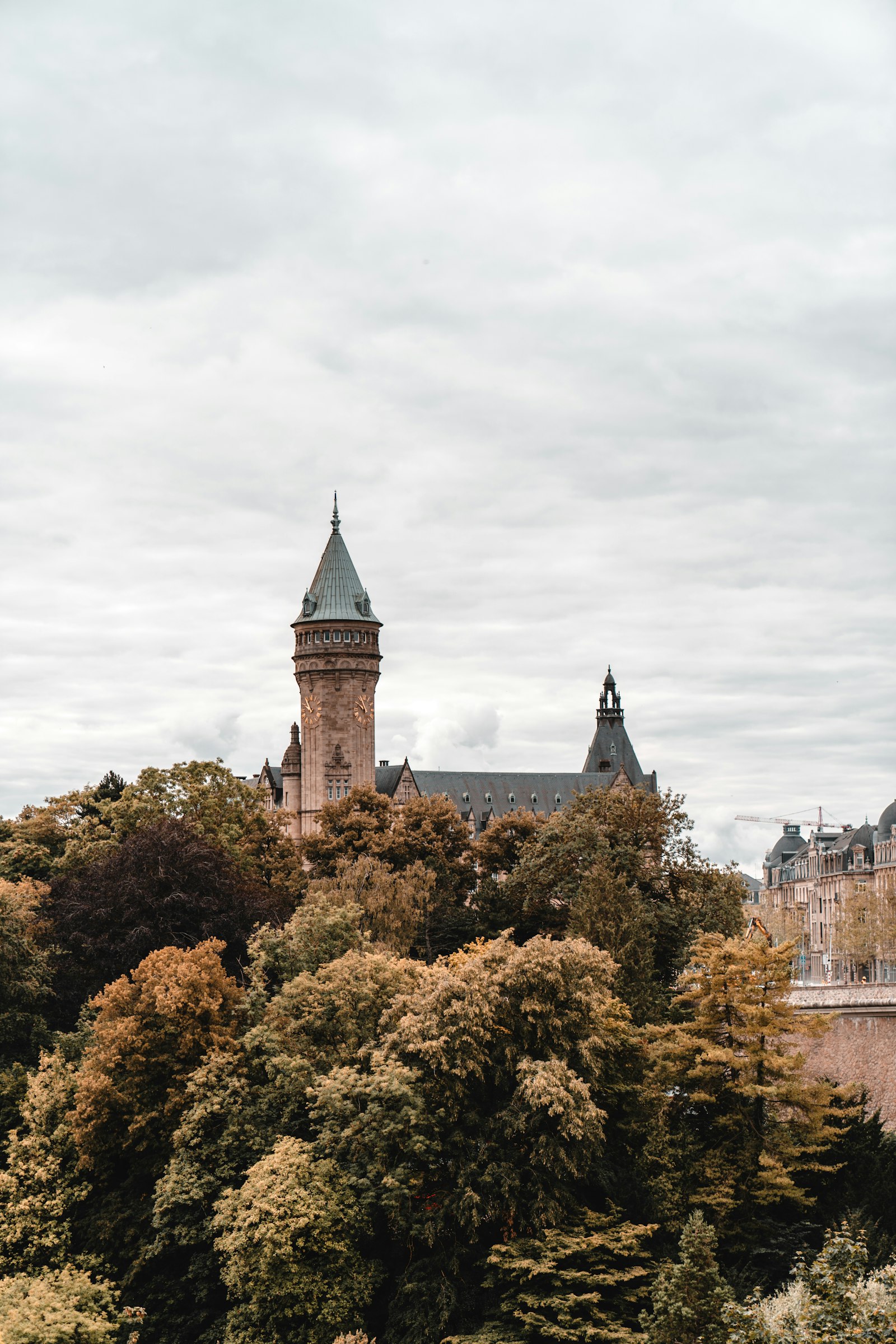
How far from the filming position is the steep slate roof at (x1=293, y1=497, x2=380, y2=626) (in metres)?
110

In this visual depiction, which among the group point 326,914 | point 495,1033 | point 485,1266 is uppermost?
point 326,914

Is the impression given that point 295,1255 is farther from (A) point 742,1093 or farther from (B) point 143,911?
(B) point 143,911

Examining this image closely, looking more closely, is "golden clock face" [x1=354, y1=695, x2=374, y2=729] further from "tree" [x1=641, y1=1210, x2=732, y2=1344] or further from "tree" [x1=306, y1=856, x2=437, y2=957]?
"tree" [x1=641, y1=1210, x2=732, y2=1344]

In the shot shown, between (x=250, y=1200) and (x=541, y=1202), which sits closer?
(x=541, y=1202)

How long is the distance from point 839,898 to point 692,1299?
94.9 metres

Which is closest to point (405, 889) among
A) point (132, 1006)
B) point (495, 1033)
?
point (132, 1006)

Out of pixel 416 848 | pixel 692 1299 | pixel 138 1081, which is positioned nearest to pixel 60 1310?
pixel 138 1081

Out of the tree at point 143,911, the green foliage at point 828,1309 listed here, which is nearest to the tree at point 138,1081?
the tree at point 143,911

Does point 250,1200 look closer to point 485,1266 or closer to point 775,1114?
point 485,1266

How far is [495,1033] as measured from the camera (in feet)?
112

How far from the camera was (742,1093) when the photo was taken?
115ft

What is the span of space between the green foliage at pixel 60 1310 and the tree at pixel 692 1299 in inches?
515

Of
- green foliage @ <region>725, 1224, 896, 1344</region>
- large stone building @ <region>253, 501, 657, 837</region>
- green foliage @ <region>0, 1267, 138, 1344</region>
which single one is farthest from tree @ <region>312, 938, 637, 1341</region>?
large stone building @ <region>253, 501, 657, 837</region>

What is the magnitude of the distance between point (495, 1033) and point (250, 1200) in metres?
7.05
